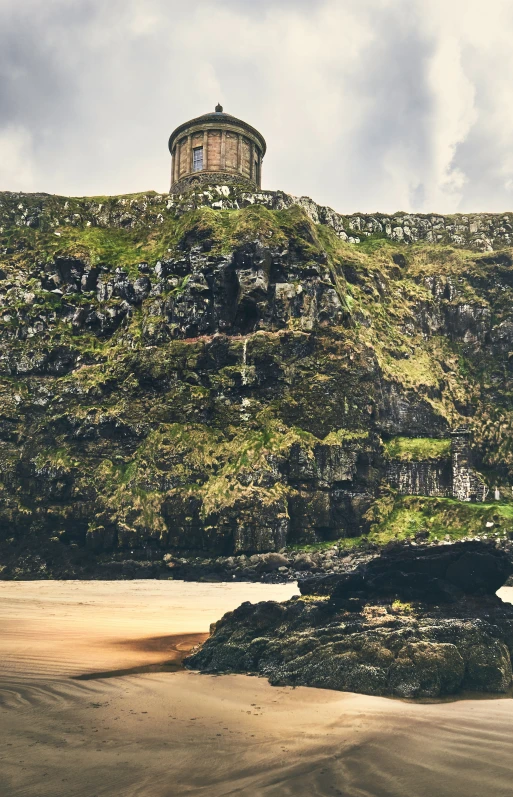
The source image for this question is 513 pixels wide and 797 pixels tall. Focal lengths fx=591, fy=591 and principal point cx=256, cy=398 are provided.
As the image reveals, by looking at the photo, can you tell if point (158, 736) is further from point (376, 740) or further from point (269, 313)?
point (269, 313)

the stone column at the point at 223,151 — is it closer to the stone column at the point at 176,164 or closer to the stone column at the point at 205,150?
the stone column at the point at 205,150

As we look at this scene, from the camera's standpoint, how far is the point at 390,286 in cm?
8938

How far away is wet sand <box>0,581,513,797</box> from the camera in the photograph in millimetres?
7582

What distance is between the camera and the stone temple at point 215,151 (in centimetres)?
9506

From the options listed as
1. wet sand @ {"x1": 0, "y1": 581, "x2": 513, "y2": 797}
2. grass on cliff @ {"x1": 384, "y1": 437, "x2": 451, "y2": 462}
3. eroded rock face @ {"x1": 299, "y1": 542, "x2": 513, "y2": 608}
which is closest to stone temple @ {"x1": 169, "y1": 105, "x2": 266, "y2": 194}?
grass on cliff @ {"x1": 384, "y1": 437, "x2": 451, "y2": 462}

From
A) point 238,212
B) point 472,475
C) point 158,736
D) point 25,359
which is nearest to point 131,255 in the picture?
point 238,212

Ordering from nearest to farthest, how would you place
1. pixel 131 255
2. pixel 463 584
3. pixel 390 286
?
pixel 463 584 → pixel 131 255 → pixel 390 286

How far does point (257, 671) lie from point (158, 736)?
18.2 ft

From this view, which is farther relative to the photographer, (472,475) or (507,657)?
(472,475)

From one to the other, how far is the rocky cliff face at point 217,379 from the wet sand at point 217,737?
141ft

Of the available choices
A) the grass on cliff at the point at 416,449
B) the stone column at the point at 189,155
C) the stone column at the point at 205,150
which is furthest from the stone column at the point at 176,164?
the grass on cliff at the point at 416,449

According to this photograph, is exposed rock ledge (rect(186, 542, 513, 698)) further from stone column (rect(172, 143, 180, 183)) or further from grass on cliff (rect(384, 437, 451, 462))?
stone column (rect(172, 143, 180, 183))

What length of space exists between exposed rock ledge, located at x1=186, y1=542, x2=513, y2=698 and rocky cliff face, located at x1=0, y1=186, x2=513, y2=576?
127 ft

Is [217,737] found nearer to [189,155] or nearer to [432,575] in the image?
[432,575]
